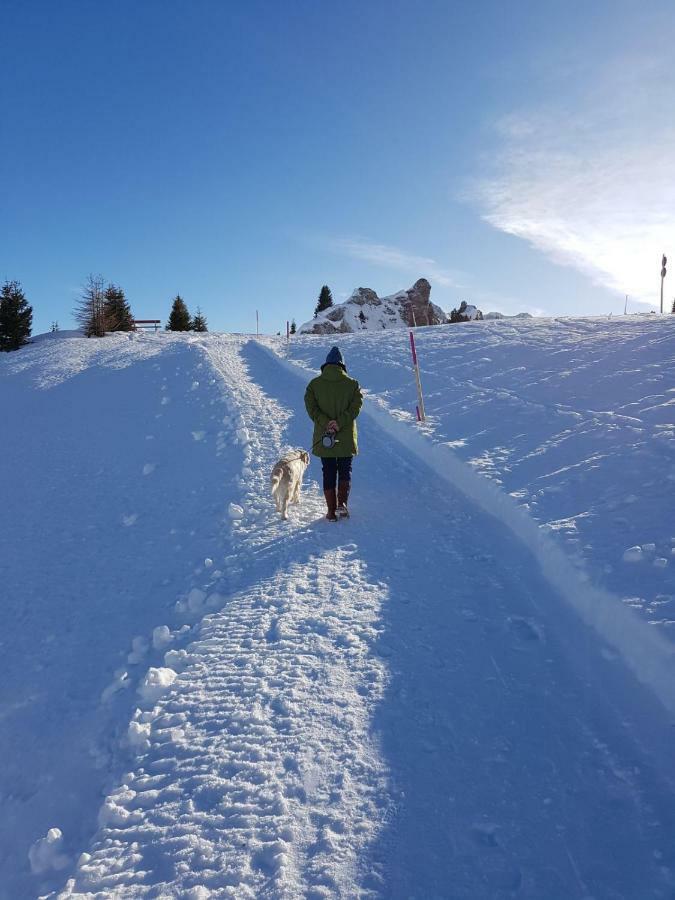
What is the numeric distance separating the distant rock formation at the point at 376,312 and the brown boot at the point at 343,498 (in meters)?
92.4

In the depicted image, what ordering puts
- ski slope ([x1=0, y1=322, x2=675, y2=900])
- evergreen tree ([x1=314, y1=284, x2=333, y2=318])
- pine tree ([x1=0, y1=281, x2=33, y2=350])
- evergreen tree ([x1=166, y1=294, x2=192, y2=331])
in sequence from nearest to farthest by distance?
ski slope ([x1=0, y1=322, x2=675, y2=900])
pine tree ([x1=0, y1=281, x2=33, y2=350])
evergreen tree ([x1=166, y1=294, x2=192, y2=331])
evergreen tree ([x1=314, y1=284, x2=333, y2=318])

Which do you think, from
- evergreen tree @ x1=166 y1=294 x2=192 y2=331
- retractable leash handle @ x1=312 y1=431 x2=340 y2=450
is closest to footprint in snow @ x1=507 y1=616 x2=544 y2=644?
retractable leash handle @ x1=312 y1=431 x2=340 y2=450

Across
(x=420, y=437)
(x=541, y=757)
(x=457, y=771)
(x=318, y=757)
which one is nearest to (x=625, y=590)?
(x=541, y=757)

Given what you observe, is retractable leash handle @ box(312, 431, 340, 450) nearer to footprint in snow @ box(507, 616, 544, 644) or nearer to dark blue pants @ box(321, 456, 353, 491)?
dark blue pants @ box(321, 456, 353, 491)

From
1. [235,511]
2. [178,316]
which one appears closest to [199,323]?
[178,316]

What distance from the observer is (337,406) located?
6742 mm

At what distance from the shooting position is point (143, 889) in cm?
240

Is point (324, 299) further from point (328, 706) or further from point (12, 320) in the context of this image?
point (328, 706)

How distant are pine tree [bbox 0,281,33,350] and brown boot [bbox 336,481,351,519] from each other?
39176mm

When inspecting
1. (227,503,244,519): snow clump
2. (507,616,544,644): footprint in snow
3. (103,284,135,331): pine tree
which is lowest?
(507,616,544,644): footprint in snow

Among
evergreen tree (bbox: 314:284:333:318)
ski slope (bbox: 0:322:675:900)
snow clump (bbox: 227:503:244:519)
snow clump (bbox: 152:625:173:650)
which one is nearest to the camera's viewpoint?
ski slope (bbox: 0:322:675:900)

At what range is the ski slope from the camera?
8.25 ft

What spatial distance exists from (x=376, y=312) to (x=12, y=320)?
93.1m

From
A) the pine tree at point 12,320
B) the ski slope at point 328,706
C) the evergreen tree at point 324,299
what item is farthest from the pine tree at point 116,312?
the evergreen tree at point 324,299
